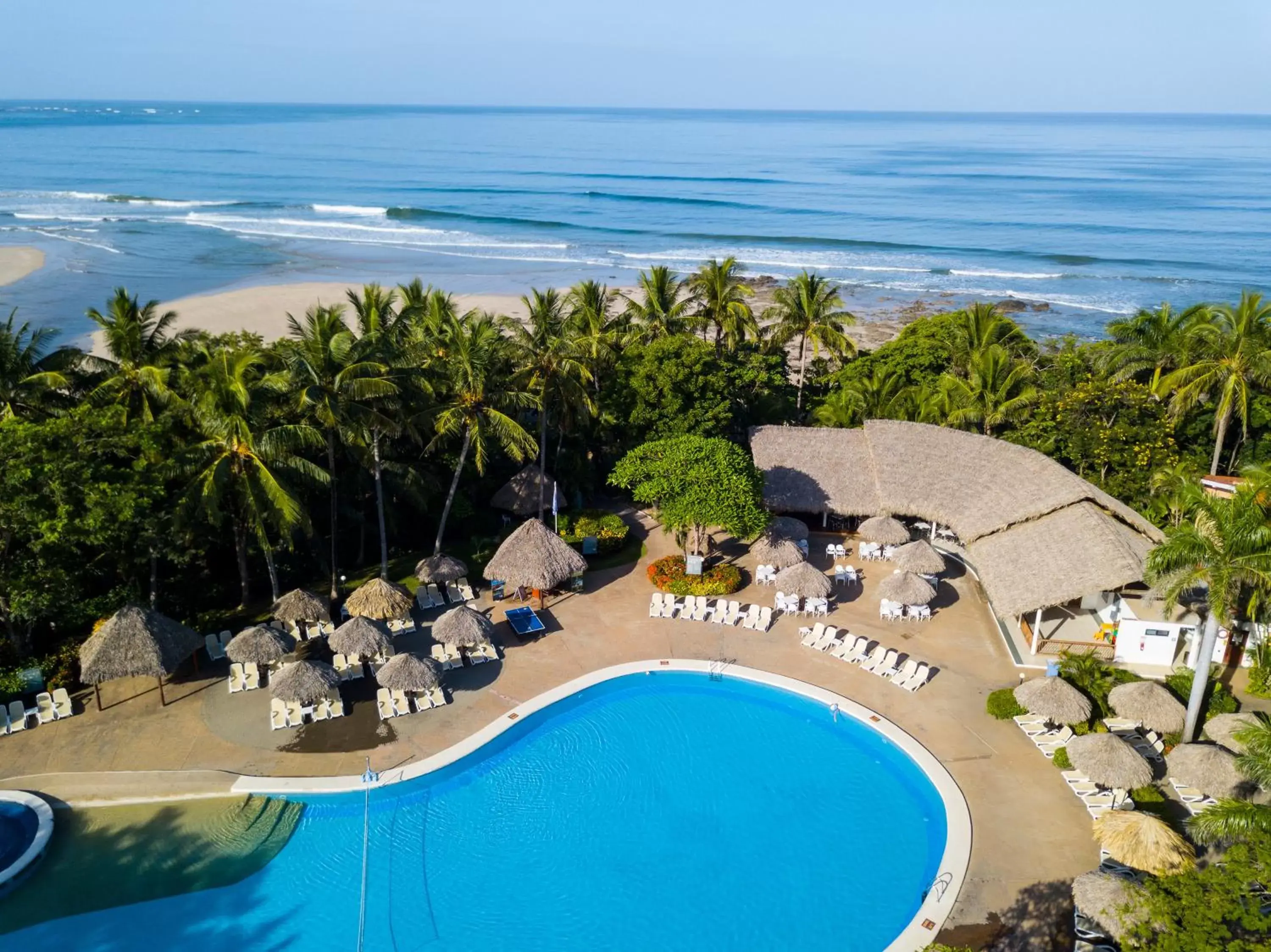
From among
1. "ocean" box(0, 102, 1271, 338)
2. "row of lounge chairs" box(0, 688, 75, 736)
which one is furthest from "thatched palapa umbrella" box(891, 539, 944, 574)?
"ocean" box(0, 102, 1271, 338)

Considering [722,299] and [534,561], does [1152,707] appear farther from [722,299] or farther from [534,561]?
[722,299]

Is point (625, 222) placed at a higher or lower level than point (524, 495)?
higher

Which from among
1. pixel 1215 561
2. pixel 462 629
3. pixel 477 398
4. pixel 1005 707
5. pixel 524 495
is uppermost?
pixel 477 398

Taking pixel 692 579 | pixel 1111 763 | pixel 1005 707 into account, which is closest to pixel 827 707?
pixel 1005 707

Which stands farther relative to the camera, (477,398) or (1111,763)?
(477,398)

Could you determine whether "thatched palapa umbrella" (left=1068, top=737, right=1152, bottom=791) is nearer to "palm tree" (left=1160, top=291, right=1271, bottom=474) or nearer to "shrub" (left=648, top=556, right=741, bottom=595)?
"shrub" (left=648, top=556, right=741, bottom=595)

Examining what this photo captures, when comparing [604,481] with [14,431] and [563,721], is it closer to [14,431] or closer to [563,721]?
[563,721]

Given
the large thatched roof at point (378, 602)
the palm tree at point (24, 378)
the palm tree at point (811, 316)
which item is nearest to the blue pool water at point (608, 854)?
the large thatched roof at point (378, 602)
